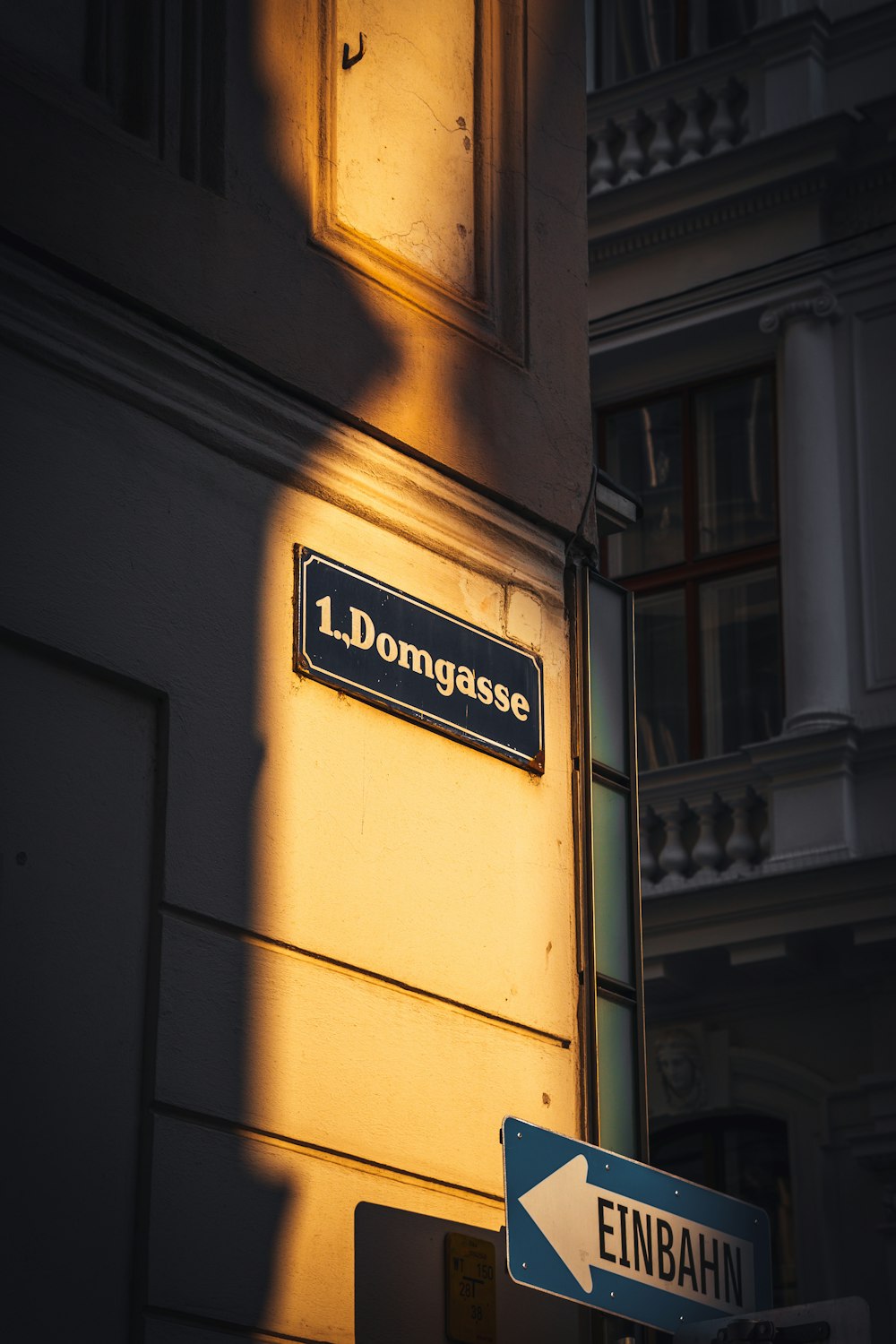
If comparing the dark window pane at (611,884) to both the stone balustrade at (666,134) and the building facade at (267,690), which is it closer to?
the building facade at (267,690)

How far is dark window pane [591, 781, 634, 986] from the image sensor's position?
267 inches

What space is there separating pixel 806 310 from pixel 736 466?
41.5 inches

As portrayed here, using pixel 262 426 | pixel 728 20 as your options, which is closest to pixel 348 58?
pixel 262 426

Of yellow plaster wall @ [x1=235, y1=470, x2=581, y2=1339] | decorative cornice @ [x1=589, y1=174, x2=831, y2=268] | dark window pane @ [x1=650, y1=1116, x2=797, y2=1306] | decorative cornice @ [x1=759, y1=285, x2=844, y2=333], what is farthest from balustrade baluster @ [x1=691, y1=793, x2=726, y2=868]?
yellow plaster wall @ [x1=235, y1=470, x2=581, y2=1339]

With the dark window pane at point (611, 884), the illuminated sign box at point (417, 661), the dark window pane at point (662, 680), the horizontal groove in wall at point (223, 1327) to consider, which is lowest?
the horizontal groove in wall at point (223, 1327)

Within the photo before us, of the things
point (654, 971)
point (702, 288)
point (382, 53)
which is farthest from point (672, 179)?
point (382, 53)

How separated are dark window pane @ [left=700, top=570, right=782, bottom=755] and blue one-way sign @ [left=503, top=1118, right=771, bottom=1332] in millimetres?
7711

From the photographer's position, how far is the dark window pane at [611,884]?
6.79 meters

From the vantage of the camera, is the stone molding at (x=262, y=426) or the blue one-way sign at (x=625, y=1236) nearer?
the blue one-way sign at (x=625, y=1236)

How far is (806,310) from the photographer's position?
13.6 metres

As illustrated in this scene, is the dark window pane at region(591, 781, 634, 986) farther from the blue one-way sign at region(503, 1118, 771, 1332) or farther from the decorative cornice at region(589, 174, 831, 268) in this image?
the decorative cornice at region(589, 174, 831, 268)

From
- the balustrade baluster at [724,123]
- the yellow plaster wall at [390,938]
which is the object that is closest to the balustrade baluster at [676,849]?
the balustrade baluster at [724,123]

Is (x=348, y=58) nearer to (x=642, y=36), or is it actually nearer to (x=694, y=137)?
(x=694, y=137)

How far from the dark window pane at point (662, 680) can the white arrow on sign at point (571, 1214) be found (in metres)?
8.26
